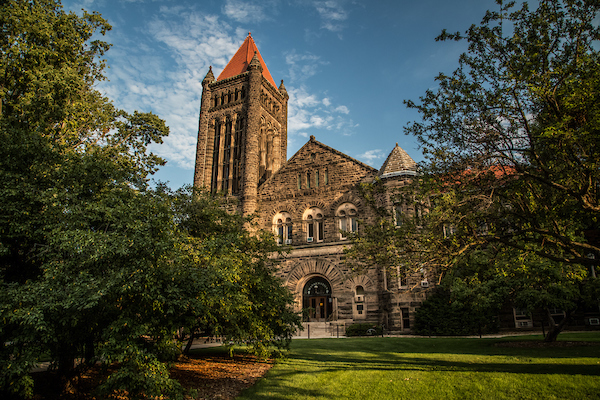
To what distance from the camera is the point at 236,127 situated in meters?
38.7

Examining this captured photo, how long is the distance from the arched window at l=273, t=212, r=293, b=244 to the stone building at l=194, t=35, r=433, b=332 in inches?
3.0

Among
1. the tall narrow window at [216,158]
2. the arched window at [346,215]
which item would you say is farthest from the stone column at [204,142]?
the arched window at [346,215]

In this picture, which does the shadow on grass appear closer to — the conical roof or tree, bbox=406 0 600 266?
tree, bbox=406 0 600 266

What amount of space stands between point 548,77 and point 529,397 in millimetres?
7003

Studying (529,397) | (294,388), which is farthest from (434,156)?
(294,388)

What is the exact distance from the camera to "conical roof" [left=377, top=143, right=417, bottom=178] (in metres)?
A: 26.5

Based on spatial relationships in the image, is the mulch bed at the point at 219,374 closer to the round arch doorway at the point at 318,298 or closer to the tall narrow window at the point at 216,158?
the round arch doorway at the point at 318,298

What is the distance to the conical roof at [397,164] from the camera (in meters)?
26.5

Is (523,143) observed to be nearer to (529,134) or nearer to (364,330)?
(529,134)

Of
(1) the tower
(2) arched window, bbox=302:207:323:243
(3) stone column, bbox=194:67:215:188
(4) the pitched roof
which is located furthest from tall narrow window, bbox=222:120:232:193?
(2) arched window, bbox=302:207:323:243

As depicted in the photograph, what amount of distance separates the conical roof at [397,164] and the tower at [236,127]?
11.5 m

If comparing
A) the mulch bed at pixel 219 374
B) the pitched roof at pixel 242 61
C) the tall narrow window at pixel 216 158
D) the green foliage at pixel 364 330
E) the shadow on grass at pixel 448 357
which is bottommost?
the mulch bed at pixel 219 374

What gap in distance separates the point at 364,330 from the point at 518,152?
17.0m

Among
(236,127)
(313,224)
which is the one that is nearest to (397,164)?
(313,224)
